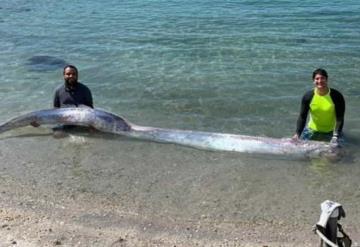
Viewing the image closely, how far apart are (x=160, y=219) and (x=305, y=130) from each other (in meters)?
3.67

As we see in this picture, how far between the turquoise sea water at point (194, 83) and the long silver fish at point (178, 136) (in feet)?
0.80

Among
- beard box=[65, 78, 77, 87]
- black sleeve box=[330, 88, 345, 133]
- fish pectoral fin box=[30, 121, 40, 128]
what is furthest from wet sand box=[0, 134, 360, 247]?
A: beard box=[65, 78, 77, 87]

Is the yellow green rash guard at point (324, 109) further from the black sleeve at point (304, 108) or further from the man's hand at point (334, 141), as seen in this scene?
the man's hand at point (334, 141)

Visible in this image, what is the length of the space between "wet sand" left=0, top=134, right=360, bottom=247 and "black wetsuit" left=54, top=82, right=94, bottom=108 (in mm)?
962

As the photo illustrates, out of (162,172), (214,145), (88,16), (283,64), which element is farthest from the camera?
(88,16)

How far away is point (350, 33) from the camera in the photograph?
18359 millimetres

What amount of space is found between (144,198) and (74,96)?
12.0 ft

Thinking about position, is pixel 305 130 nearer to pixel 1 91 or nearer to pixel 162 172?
pixel 162 172

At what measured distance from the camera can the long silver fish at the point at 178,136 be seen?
973cm

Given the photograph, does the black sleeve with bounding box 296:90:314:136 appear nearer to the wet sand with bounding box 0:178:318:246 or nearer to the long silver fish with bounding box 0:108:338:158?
the long silver fish with bounding box 0:108:338:158

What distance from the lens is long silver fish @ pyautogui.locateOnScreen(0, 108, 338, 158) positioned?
31.9ft

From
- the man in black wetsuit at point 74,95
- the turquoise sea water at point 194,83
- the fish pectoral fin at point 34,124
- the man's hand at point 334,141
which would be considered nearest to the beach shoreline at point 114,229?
the turquoise sea water at point 194,83

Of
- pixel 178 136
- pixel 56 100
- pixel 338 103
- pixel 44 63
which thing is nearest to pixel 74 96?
pixel 56 100

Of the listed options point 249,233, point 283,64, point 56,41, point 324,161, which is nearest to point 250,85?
point 283,64
